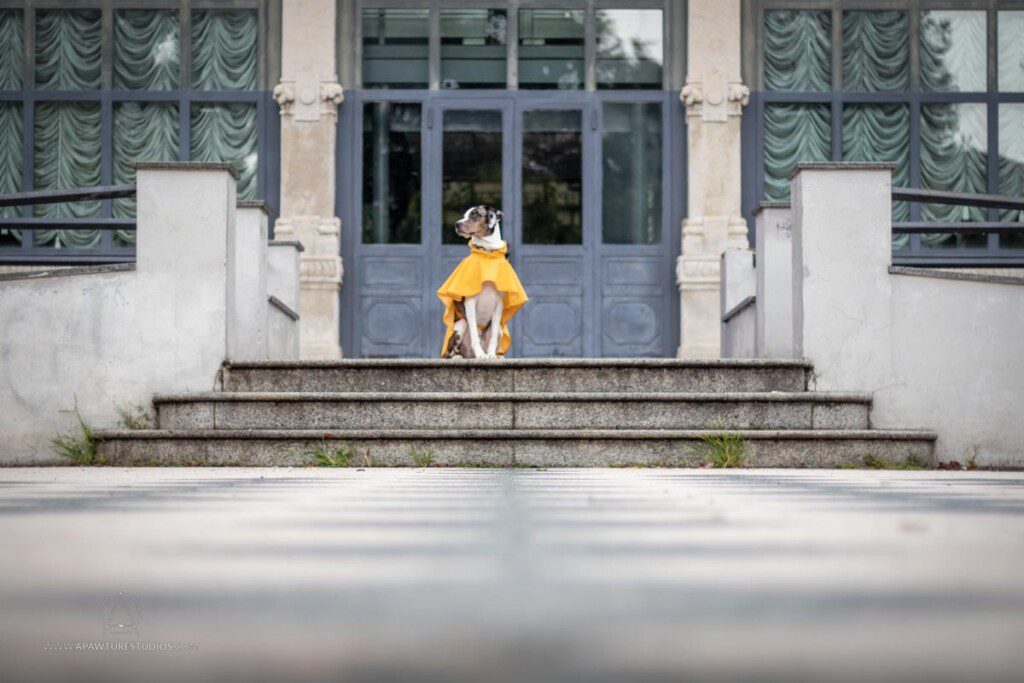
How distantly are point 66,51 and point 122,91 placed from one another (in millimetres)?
738

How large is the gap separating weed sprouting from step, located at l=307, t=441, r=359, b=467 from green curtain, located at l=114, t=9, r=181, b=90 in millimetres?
7831

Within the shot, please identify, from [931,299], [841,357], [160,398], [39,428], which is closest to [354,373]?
[160,398]

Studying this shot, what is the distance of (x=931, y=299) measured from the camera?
8008mm

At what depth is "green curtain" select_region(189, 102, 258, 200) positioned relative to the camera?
13852 millimetres

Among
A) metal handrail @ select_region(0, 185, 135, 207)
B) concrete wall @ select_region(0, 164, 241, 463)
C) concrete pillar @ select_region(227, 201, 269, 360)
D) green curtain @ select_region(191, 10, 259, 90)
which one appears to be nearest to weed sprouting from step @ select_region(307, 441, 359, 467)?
concrete wall @ select_region(0, 164, 241, 463)

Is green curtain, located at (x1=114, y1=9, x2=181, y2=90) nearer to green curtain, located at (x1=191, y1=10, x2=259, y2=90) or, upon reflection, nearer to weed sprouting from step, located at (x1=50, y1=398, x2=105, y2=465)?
green curtain, located at (x1=191, y1=10, x2=259, y2=90)

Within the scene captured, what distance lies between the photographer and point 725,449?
714cm

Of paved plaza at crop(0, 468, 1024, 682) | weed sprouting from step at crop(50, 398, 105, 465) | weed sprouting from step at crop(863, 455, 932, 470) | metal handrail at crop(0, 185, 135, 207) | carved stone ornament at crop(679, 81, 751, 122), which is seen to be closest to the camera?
paved plaza at crop(0, 468, 1024, 682)

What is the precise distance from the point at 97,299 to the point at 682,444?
3689 millimetres

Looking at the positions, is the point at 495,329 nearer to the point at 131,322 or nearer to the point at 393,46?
the point at 131,322

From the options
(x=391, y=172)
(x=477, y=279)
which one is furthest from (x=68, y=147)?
(x=477, y=279)

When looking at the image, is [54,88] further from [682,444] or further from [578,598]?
[578,598]

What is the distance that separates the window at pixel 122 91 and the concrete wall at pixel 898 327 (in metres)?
7.37

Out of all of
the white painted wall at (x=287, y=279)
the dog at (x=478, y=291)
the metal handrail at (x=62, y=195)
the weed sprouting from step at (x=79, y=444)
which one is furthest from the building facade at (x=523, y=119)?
the weed sprouting from step at (x=79, y=444)
